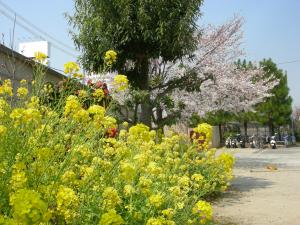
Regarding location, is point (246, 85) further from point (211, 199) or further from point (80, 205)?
point (80, 205)

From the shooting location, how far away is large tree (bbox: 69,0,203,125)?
797 cm

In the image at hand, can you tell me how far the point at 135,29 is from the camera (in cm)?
801

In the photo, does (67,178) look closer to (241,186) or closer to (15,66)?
(15,66)

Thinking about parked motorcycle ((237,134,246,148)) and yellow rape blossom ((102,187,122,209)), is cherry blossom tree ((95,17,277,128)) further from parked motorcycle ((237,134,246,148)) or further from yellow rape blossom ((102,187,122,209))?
yellow rape blossom ((102,187,122,209))

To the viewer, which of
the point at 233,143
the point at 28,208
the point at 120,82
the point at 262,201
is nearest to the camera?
the point at 28,208

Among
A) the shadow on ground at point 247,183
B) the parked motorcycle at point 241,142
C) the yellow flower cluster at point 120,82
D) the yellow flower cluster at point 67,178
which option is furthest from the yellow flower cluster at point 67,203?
the parked motorcycle at point 241,142

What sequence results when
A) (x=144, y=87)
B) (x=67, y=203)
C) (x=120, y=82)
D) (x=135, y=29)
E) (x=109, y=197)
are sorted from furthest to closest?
(x=144, y=87) → (x=135, y=29) → (x=120, y=82) → (x=109, y=197) → (x=67, y=203)

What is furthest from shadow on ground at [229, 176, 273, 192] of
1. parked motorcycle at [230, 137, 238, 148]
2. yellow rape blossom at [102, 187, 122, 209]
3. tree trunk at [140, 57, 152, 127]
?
parked motorcycle at [230, 137, 238, 148]

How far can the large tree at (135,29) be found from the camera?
7.97m

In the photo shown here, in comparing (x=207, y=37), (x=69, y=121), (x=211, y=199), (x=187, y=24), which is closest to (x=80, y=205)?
(x=69, y=121)

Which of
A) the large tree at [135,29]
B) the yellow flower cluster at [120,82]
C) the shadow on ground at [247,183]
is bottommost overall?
the shadow on ground at [247,183]

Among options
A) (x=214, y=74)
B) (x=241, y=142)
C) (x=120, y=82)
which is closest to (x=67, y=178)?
(x=120, y=82)

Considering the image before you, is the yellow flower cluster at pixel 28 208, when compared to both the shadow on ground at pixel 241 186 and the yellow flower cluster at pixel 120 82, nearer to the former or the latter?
the yellow flower cluster at pixel 120 82

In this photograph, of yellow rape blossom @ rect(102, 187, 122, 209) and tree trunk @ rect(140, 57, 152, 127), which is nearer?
yellow rape blossom @ rect(102, 187, 122, 209)
